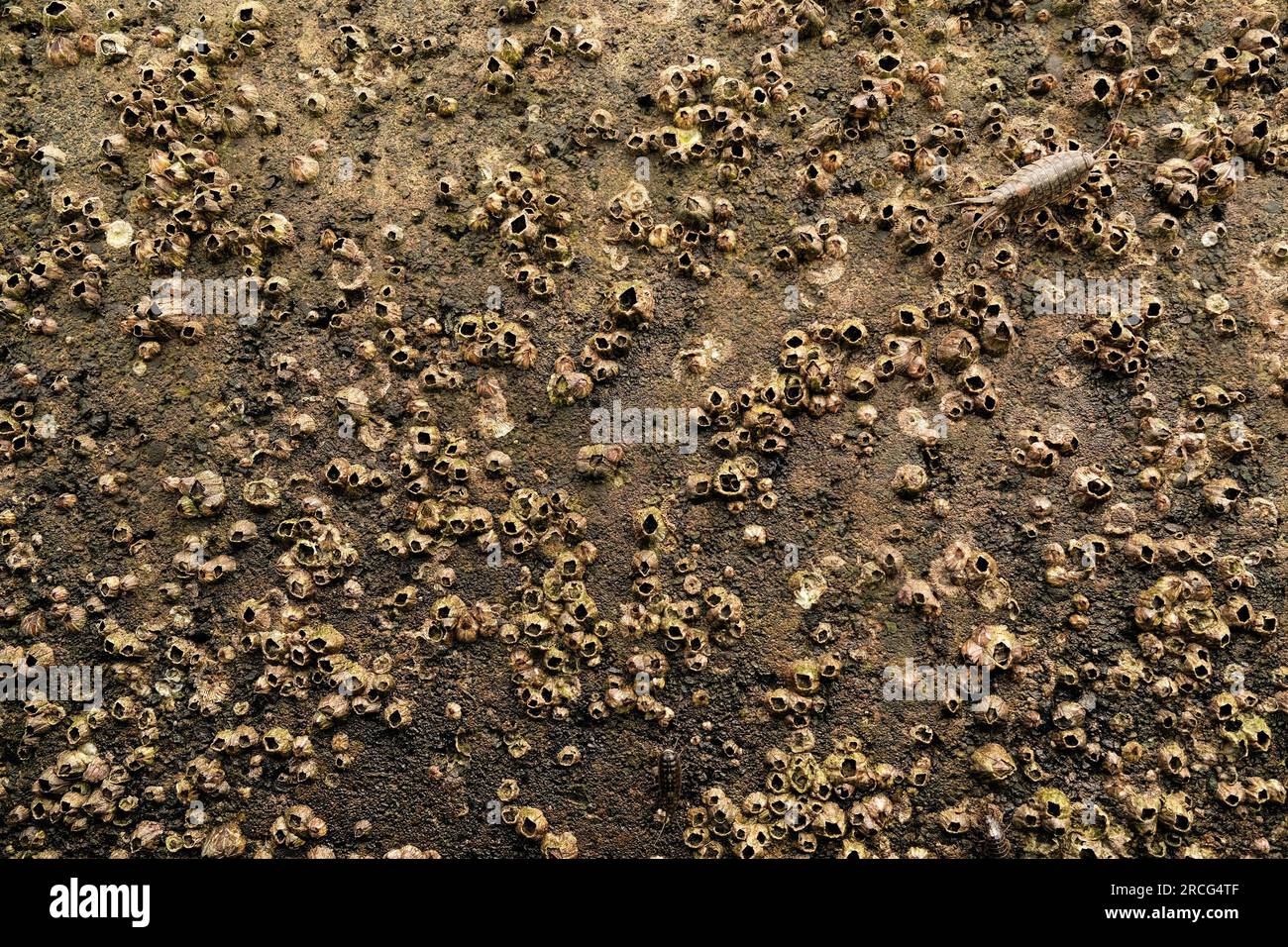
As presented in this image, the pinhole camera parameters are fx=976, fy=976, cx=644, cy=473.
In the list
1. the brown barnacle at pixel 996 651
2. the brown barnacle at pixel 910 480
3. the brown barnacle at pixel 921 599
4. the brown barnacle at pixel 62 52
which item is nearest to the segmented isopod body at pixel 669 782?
the brown barnacle at pixel 921 599

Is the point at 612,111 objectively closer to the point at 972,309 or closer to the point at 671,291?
the point at 671,291

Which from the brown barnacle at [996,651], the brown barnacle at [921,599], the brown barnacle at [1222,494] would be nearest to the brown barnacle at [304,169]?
the brown barnacle at [921,599]

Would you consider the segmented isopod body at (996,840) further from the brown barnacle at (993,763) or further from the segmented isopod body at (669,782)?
the segmented isopod body at (669,782)

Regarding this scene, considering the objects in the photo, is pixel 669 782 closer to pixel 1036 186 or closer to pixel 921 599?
pixel 921 599

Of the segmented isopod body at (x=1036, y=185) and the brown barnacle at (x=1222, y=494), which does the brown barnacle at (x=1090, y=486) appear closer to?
the brown barnacle at (x=1222, y=494)

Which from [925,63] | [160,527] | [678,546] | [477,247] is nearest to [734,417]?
[678,546]

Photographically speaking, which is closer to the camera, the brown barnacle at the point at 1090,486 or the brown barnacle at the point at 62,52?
the brown barnacle at the point at 1090,486

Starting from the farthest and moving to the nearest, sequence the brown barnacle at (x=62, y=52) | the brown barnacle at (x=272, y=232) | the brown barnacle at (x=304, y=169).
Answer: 1. the brown barnacle at (x=62, y=52)
2. the brown barnacle at (x=304, y=169)
3. the brown barnacle at (x=272, y=232)

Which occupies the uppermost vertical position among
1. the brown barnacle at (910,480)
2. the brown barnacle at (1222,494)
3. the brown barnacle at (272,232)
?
the brown barnacle at (272,232)

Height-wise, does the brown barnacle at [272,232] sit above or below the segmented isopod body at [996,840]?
above

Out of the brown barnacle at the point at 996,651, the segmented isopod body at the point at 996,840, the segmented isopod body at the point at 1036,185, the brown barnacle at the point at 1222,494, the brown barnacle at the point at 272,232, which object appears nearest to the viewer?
the segmented isopod body at the point at 996,840
